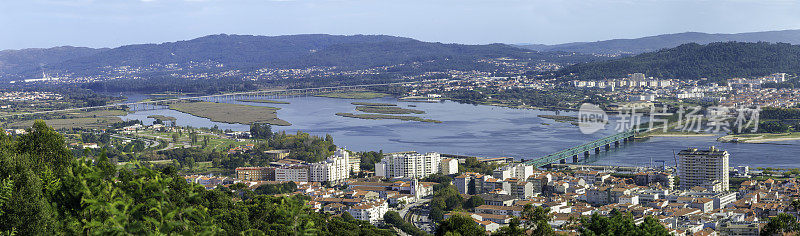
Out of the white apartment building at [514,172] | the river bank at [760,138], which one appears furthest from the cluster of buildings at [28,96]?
the white apartment building at [514,172]

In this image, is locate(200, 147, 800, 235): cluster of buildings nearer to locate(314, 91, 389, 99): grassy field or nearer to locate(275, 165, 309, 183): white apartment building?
locate(275, 165, 309, 183): white apartment building

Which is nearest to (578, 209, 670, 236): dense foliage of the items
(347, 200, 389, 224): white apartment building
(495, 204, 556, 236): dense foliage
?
(495, 204, 556, 236): dense foliage

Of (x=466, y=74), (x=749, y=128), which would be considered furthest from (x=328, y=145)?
(x=466, y=74)

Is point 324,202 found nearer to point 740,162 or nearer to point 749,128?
point 740,162

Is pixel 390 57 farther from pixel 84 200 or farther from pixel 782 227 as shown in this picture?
pixel 84 200

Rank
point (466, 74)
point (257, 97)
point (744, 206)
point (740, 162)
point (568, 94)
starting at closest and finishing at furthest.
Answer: point (744, 206) < point (740, 162) < point (568, 94) < point (257, 97) < point (466, 74)

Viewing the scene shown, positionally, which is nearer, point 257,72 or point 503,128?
point 503,128

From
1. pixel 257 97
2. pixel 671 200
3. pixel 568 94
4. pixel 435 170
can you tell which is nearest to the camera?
pixel 671 200
